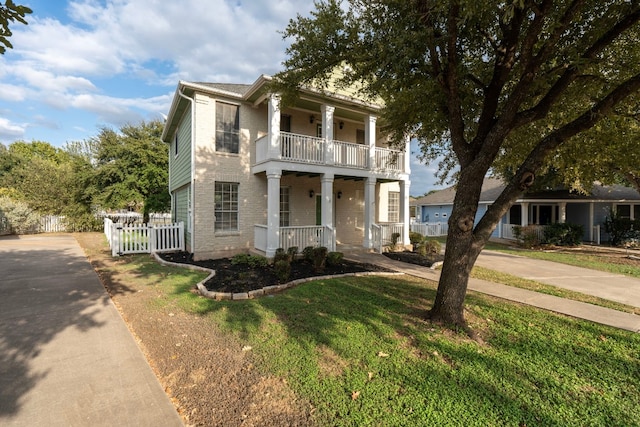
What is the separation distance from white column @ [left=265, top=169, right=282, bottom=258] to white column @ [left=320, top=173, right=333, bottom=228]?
1.90m

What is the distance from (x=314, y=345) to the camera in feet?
13.8

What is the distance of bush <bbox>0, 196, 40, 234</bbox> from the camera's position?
18386 millimetres

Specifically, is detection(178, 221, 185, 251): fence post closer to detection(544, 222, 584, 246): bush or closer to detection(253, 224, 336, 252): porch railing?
detection(253, 224, 336, 252): porch railing

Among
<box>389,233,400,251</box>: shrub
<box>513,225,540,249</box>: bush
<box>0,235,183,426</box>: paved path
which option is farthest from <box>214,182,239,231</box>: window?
<box>513,225,540,249</box>: bush

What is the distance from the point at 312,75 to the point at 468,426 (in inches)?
264

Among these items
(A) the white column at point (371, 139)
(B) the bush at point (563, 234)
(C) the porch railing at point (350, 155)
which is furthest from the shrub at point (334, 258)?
(B) the bush at point (563, 234)

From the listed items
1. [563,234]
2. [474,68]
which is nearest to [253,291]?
[474,68]

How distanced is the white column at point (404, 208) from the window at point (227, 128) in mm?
7609

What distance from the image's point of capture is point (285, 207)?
12.9 metres

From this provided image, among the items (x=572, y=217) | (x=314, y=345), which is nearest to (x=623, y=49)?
(x=314, y=345)

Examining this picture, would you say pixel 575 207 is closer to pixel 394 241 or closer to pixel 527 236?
pixel 527 236

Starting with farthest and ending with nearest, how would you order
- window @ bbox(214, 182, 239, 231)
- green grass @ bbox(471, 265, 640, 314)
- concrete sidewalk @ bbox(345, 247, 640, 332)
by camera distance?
window @ bbox(214, 182, 239, 231) < green grass @ bbox(471, 265, 640, 314) < concrete sidewalk @ bbox(345, 247, 640, 332)

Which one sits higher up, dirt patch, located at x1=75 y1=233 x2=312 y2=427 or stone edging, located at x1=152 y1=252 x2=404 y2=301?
stone edging, located at x1=152 y1=252 x2=404 y2=301

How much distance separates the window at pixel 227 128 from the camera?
1123cm
